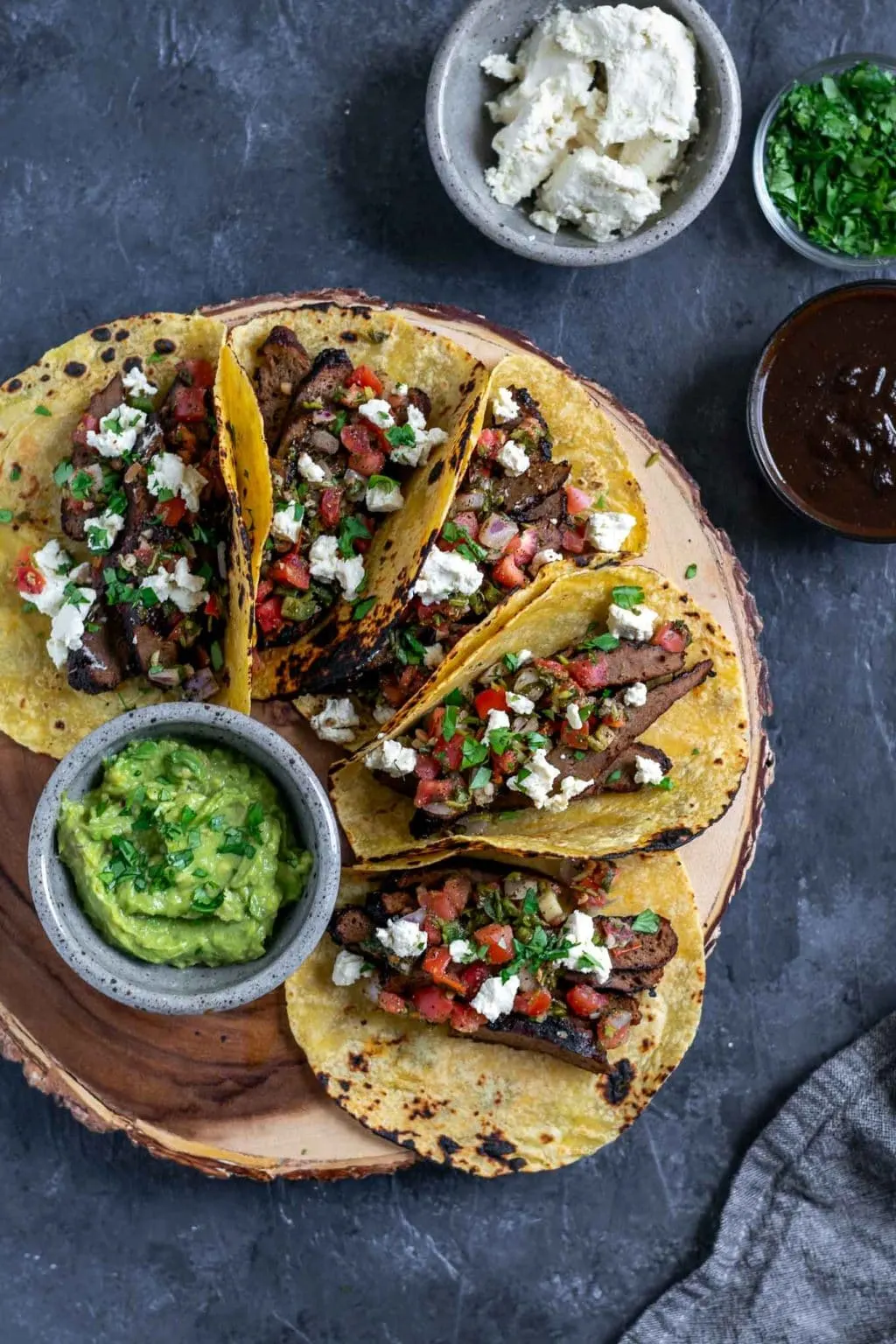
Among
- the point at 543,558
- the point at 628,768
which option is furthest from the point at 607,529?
the point at 628,768

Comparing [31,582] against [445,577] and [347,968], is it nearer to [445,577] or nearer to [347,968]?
[445,577]

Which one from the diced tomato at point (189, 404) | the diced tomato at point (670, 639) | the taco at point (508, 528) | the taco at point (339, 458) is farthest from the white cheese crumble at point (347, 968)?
the diced tomato at point (189, 404)

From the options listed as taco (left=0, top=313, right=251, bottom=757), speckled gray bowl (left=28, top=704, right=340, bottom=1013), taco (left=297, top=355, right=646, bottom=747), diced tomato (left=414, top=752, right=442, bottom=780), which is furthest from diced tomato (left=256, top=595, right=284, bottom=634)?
diced tomato (left=414, top=752, right=442, bottom=780)

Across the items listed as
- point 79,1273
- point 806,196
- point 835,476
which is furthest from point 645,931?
point 806,196

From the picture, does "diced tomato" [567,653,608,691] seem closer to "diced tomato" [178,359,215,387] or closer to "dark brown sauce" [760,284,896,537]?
"dark brown sauce" [760,284,896,537]

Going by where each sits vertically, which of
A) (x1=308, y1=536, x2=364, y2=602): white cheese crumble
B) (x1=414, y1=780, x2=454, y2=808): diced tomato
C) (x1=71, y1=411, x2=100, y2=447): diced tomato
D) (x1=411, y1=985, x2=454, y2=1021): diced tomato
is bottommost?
(x1=411, y1=985, x2=454, y2=1021): diced tomato

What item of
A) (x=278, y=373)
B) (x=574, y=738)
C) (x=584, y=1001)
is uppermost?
(x=278, y=373)
